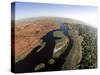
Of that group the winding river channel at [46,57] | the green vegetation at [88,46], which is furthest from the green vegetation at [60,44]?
the green vegetation at [88,46]

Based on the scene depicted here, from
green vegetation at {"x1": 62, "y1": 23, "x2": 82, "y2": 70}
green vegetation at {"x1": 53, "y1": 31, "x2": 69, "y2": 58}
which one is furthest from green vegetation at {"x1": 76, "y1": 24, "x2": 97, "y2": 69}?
green vegetation at {"x1": 53, "y1": 31, "x2": 69, "y2": 58}

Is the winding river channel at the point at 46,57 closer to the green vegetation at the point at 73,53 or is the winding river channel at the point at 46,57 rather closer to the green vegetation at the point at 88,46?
the green vegetation at the point at 73,53

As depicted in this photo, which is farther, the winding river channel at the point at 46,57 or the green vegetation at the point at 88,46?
the green vegetation at the point at 88,46

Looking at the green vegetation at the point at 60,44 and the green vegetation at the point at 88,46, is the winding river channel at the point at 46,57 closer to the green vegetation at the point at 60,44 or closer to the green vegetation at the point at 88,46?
the green vegetation at the point at 60,44

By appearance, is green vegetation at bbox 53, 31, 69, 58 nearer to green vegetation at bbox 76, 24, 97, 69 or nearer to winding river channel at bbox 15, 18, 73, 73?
winding river channel at bbox 15, 18, 73, 73

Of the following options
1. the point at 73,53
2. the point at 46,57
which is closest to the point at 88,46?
the point at 73,53

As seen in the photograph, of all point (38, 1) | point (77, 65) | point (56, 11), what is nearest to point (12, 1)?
point (38, 1)

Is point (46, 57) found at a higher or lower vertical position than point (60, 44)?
lower

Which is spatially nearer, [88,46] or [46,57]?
[46,57]

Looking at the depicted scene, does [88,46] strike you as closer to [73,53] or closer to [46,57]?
[73,53]
